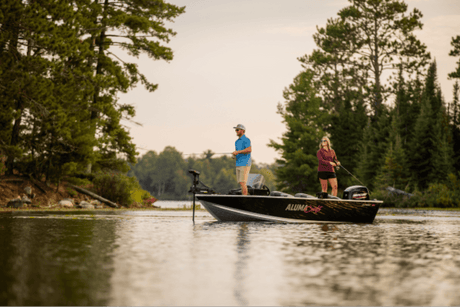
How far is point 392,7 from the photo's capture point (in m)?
53.3

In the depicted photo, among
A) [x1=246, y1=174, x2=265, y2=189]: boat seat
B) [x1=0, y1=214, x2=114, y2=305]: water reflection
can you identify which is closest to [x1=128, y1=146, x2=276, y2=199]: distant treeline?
[x1=246, y1=174, x2=265, y2=189]: boat seat

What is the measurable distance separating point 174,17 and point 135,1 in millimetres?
2501

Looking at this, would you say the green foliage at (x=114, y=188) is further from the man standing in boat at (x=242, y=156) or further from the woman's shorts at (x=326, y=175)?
the woman's shorts at (x=326, y=175)

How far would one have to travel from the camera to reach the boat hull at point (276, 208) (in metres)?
13.7

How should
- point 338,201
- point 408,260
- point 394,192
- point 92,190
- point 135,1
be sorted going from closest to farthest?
point 408,260 → point 338,201 → point 92,190 → point 135,1 → point 394,192

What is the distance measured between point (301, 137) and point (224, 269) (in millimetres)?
47083

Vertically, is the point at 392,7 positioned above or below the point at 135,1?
above

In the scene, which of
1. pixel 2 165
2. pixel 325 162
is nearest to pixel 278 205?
pixel 325 162

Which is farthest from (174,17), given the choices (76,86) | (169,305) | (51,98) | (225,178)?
(225,178)

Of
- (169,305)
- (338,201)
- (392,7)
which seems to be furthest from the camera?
(392,7)

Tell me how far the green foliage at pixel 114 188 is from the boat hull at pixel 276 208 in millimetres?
12887

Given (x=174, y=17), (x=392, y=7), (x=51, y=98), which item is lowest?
(x=51, y=98)

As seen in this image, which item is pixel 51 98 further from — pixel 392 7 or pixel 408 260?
pixel 392 7

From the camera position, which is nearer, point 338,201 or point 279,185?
point 338,201
